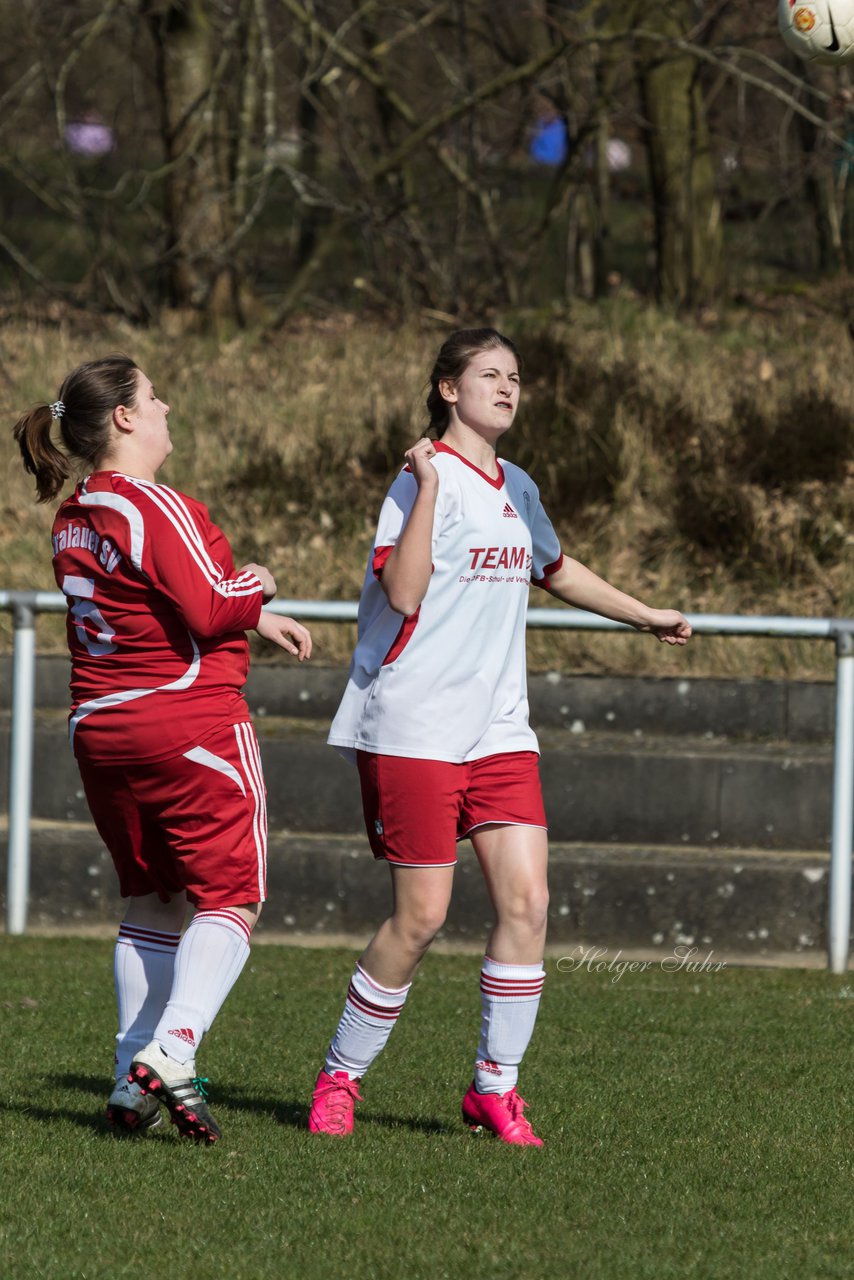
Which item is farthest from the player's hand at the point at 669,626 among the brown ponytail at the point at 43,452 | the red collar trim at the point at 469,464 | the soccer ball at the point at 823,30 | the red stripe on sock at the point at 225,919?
the soccer ball at the point at 823,30

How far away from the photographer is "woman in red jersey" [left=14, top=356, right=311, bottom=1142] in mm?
3990

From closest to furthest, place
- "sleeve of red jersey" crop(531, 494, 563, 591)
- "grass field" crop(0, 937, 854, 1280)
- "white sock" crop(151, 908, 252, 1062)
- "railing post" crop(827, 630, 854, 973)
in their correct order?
1. "grass field" crop(0, 937, 854, 1280)
2. "white sock" crop(151, 908, 252, 1062)
3. "sleeve of red jersey" crop(531, 494, 563, 591)
4. "railing post" crop(827, 630, 854, 973)

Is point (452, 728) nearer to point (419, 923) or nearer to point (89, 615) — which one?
point (419, 923)

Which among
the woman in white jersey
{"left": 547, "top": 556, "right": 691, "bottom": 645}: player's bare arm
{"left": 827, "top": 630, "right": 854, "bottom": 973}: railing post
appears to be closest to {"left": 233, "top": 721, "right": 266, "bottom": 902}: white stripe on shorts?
the woman in white jersey

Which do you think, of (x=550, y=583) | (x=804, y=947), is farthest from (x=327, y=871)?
(x=550, y=583)

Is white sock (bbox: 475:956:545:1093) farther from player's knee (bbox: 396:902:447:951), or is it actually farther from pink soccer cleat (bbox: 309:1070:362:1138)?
pink soccer cleat (bbox: 309:1070:362:1138)

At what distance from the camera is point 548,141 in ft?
67.6

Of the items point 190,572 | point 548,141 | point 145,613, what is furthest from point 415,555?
point 548,141

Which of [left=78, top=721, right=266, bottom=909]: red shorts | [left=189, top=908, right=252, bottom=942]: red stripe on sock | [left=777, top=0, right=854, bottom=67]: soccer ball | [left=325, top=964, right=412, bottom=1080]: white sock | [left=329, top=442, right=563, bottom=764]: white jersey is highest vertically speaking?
[left=777, top=0, right=854, bottom=67]: soccer ball

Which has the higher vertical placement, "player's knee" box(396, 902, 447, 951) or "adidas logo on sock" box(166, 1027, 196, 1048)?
"player's knee" box(396, 902, 447, 951)

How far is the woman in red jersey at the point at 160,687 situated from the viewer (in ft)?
13.1

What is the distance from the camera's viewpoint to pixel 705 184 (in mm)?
14031

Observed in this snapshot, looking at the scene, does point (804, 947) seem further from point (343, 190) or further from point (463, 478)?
point (343, 190)

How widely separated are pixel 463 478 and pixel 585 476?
581 cm
